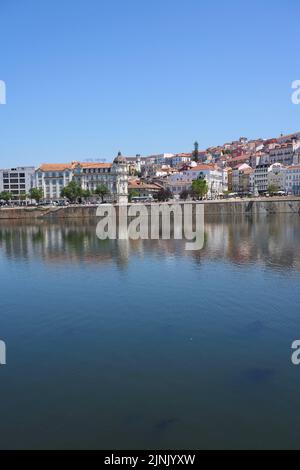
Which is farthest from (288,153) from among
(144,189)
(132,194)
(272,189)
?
(132,194)

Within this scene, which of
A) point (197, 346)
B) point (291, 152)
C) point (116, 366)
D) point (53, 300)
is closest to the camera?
point (116, 366)

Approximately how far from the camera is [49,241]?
36.5 meters

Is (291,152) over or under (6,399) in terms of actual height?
over

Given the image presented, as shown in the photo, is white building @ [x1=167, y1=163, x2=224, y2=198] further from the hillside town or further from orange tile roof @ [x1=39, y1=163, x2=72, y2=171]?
orange tile roof @ [x1=39, y1=163, x2=72, y2=171]

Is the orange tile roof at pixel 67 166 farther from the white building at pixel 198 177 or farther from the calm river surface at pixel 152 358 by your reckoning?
the calm river surface at pixel 152 358

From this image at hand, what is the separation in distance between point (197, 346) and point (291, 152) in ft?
263

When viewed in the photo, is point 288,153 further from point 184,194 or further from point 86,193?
point 86,193

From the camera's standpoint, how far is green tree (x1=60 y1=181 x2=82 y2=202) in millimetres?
68188

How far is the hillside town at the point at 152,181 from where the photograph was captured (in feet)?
241

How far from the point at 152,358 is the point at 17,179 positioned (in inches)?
3444

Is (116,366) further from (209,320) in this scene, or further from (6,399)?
(209,320)

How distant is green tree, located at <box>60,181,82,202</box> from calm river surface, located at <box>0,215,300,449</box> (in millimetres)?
47137

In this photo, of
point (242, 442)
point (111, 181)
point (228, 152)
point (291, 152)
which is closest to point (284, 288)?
point (242, 442)

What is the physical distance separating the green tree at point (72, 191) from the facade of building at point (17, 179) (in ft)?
85.3
